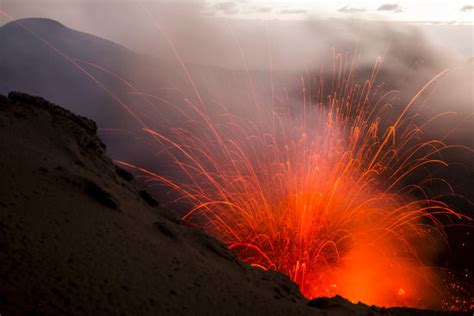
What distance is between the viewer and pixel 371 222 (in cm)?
1734

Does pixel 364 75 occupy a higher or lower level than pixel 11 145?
higher

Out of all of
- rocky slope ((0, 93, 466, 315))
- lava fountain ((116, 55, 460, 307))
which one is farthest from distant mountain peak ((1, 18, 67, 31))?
rocky slope ((0, 93, 466, 315))

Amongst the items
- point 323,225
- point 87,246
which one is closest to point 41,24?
point 323,225

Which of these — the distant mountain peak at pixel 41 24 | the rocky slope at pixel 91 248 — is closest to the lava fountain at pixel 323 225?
the rocky slope at pixel 91 248

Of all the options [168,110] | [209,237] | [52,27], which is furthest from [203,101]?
[209,237]

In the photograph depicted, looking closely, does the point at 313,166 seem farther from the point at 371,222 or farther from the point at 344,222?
the point at 371,222

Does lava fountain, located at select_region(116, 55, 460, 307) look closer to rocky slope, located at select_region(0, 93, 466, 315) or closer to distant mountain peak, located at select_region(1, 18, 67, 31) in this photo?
rocky slope, located at select_region(0, 93, 466, 315)

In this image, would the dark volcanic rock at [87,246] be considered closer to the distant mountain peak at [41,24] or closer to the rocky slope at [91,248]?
the rocky slope at [91,248]

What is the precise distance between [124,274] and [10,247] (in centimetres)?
78

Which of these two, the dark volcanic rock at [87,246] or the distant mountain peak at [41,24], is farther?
the distant mountain peak at [41,24]

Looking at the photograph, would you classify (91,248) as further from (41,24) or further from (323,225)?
(41,24)

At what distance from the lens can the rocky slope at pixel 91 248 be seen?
2623mm

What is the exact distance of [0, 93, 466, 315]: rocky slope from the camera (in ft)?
8.61

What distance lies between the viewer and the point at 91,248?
3025 mm
